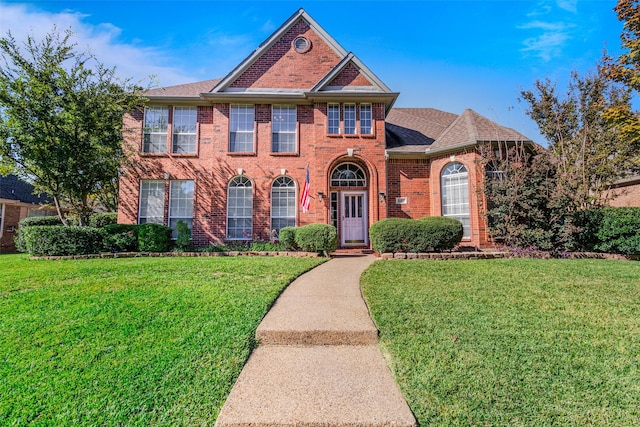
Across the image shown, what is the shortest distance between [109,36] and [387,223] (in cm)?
1062

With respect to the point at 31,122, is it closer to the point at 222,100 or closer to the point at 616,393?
the point at 222,100

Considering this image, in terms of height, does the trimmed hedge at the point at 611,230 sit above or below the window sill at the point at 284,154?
below

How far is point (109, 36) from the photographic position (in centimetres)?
967

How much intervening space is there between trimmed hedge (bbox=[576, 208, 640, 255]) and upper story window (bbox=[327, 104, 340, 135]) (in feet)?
30.6

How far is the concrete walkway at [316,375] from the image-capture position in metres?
2.74

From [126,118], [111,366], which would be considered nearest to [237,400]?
[111,366]

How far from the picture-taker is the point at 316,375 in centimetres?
342

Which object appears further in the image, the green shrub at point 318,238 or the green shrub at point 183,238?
the green shrub at point 183,238

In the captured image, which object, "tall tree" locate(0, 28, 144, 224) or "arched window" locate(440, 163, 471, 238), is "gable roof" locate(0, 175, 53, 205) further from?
"arched window" locate(440, 163, 471, 238)

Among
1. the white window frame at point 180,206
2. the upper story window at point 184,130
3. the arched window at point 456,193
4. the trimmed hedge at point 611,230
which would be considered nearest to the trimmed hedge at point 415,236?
the arched window at point 456,193

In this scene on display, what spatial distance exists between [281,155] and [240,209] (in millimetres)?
2948

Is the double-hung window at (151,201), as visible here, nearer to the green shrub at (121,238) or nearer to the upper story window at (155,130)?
the upper story window at (155,130)

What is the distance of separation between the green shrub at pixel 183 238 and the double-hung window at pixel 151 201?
1.65 meters

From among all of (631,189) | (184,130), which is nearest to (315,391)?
(184,130)
